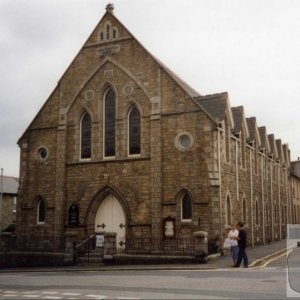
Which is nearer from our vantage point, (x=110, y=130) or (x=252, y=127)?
(x=110, y=130)

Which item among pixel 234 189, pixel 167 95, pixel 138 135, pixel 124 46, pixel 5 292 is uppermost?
pixel 124 46

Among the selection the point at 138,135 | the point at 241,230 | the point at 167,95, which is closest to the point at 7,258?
the point at 138,135

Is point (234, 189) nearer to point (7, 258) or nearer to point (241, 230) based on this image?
point (241, 230)

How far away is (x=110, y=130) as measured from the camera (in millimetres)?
29016

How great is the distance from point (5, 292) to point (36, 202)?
681 inches

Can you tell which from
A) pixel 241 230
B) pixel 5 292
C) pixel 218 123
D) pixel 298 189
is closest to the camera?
pixel 5 292

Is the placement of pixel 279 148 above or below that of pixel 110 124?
above

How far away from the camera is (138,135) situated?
28.0 meters

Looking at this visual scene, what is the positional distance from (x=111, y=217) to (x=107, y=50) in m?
9.70

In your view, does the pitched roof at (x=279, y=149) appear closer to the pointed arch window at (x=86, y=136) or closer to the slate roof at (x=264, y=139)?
the slate roof at (x=264, y=139)

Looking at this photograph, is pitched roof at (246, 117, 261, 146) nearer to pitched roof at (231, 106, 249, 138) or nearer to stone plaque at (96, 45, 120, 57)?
pitched roof at (231, 106, 249, 138)

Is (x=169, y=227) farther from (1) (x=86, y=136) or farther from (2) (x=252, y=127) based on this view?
(2) (x=252, y=127)

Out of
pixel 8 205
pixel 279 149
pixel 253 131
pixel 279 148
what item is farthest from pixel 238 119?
pixel 8 205

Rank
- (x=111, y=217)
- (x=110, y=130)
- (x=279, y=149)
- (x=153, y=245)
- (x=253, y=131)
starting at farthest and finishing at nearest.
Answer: (x=279, y=149), (x=253, y=131), (x=110, y=130), (x=111, y=217), (x=153, y=245)
